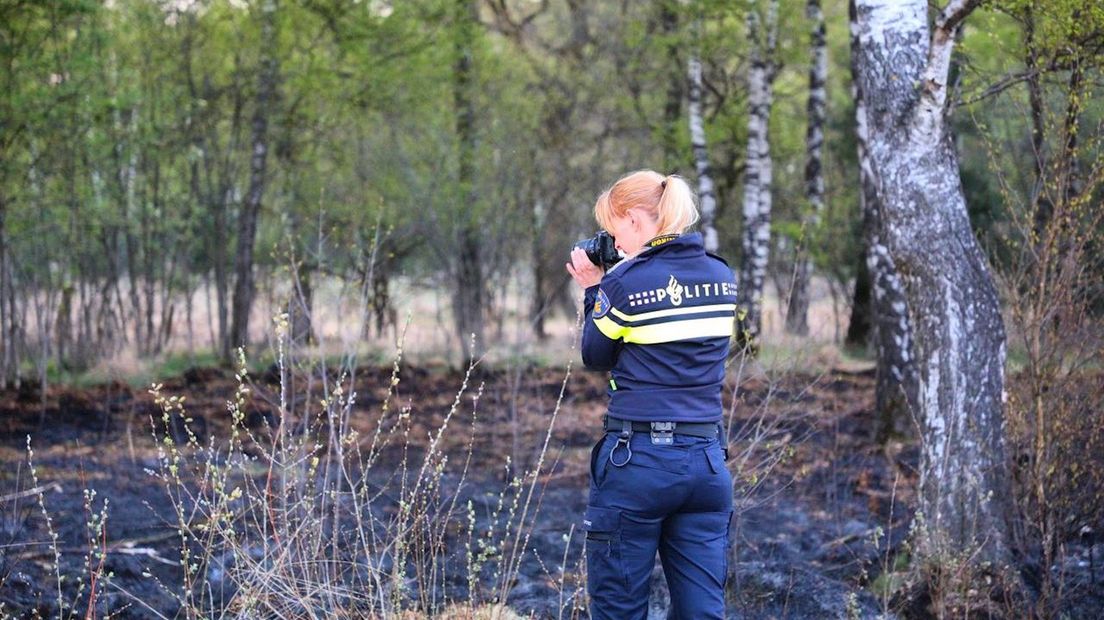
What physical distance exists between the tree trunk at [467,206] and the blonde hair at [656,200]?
418 inches

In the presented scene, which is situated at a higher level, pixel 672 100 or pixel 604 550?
pixel 672 100

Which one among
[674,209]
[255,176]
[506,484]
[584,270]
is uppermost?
[255,176]

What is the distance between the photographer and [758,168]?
45.8ft

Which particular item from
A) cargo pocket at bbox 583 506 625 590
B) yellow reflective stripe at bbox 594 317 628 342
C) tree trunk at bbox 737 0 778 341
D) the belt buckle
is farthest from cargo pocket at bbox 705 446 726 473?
tree trunk at bbox 737 0 778 341

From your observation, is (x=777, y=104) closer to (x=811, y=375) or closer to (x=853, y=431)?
(x=853, y=431)

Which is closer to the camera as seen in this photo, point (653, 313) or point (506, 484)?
point (653, 313)

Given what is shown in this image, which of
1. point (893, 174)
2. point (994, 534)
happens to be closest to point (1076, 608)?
point (994, 534)

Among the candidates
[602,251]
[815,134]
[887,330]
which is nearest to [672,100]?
[815,134]

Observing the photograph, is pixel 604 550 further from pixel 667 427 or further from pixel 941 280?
pixel 941 280

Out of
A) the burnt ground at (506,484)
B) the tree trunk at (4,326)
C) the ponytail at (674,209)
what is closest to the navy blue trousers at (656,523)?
the burnt ground at (506,484)

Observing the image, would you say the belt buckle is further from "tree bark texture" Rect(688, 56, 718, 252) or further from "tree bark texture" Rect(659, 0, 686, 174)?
"tree bark texture" Rect(659, 0, 686, 174)

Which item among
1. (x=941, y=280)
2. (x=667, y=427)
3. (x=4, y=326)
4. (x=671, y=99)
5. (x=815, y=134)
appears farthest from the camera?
(x=671, y=99)

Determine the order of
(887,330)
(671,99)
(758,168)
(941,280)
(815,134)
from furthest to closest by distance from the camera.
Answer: (671,99)
(815,134)
(758,168)
(887,330)
(941,280)

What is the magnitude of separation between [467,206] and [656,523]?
11.3 meters
